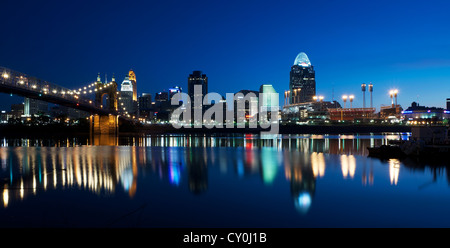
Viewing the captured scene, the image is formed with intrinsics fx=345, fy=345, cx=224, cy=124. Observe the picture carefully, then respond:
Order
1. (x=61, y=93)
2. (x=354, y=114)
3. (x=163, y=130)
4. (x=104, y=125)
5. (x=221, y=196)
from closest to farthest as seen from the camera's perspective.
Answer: (x=221, y=196)
(x=61, y=93)
(x=104, y=125)
(x=163, y=130)
(x=354, y=114)

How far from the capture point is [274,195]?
13602 millimetres

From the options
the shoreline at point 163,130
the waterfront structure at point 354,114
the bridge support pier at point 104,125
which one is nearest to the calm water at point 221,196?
the bridge support pier at point 104,125

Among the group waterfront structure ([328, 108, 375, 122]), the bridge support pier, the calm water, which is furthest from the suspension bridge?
waterfront structure ([328, 108, 375, 122])

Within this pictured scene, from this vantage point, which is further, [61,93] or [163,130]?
[163,130]

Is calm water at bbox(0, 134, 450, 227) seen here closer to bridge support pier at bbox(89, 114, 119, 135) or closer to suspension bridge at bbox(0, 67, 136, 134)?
suspension bridge at bbox(0, 67, 136, 134)

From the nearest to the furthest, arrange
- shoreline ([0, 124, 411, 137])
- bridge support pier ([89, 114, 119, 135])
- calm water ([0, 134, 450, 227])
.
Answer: calm water ([0, 134, 450, 227]) < bridge support pier ([89, 114, 119, 135]) < shoreline ([0, 124, 411, 137])

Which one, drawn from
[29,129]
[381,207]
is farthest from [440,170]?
[29,129]

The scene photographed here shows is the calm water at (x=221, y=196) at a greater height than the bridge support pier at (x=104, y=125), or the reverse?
the bridge support pier at (x=104, y=125)

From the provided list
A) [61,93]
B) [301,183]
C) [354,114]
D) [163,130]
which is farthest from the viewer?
[354,114]

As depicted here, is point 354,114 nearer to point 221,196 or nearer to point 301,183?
point 301,183

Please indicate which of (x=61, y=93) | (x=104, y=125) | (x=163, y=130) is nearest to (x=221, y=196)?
(x=61, y=93)

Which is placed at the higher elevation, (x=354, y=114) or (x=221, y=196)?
(x=354, y=114)

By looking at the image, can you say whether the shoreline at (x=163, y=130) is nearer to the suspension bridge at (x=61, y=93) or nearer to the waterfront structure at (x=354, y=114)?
the suspension bridge at (x=61, y=93)
